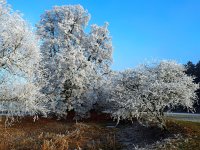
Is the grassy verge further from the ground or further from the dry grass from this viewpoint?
the dry grass

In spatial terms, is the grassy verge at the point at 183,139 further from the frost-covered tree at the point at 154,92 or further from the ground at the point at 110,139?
the frost-covered tree at the point at 154,92

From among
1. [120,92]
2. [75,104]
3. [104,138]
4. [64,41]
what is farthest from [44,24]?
[104,138]

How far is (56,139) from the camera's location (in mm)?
28828

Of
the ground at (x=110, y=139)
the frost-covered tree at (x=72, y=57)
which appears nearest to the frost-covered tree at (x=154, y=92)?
the ground at (x=110, y=139)

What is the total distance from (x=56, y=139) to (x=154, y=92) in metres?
9.39

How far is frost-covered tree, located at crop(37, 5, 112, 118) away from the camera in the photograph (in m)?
54.2

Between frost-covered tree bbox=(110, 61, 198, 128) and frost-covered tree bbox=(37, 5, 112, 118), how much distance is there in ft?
48.5

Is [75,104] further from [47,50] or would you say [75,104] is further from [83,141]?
[83,141]

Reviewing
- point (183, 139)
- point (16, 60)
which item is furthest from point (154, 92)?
point (16, 60)

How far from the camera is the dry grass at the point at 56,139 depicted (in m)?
27.7

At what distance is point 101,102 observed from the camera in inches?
2216

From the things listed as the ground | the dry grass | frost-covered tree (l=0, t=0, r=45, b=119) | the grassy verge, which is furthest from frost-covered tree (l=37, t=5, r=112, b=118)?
the grassy verge

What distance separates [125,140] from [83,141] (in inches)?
165

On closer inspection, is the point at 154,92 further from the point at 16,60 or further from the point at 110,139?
the point at 16,60
